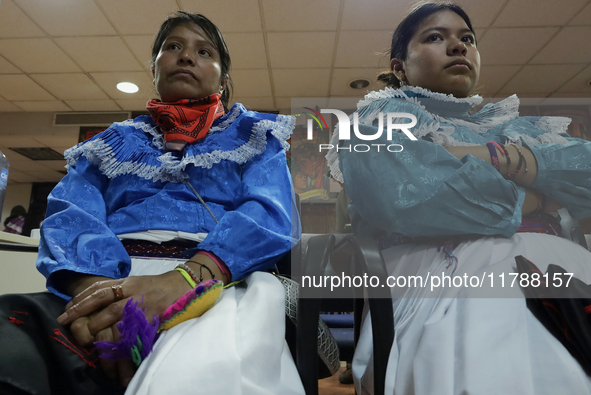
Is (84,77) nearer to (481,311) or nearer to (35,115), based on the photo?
(35,115)

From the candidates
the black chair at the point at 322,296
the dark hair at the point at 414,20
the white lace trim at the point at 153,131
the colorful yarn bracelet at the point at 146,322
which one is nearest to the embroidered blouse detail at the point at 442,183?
the black chair at the point at 322,296

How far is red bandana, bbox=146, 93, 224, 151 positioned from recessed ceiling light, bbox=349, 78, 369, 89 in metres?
3.32

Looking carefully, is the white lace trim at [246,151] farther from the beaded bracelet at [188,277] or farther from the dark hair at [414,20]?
the dark hair at [414,20]

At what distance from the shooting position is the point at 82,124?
5.01 meters

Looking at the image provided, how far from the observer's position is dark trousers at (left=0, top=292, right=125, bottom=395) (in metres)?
0.49

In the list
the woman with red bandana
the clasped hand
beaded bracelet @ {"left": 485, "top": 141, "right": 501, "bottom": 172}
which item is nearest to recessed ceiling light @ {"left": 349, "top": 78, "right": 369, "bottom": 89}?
the woman with red bandana

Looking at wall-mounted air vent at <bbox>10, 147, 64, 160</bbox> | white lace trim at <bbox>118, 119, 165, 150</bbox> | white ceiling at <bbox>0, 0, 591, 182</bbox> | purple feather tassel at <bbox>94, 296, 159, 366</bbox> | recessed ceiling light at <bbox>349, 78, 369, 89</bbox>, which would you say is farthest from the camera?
wall-mounted air vent at <bbox>10, 147, 64, 160</bbox>

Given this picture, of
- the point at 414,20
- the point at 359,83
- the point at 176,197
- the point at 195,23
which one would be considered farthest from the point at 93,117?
the point at 414,20

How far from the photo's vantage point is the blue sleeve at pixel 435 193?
0.81 m

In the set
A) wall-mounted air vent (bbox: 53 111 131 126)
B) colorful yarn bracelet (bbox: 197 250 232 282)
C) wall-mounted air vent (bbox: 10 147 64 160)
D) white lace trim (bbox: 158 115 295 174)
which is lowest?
colorful yarn bracelet (bbox: 197 250 232 282)

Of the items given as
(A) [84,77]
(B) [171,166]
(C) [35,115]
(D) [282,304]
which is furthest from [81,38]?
(D) [282,304]

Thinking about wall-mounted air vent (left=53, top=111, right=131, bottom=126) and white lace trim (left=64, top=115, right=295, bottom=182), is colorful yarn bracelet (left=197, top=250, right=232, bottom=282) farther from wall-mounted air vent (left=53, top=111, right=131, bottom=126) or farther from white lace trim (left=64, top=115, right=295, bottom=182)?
wall-mounted air vent (left=53, top=111, right=131, bottom=126)

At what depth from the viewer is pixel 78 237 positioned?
864mm

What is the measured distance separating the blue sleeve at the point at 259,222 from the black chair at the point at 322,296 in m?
0.14
